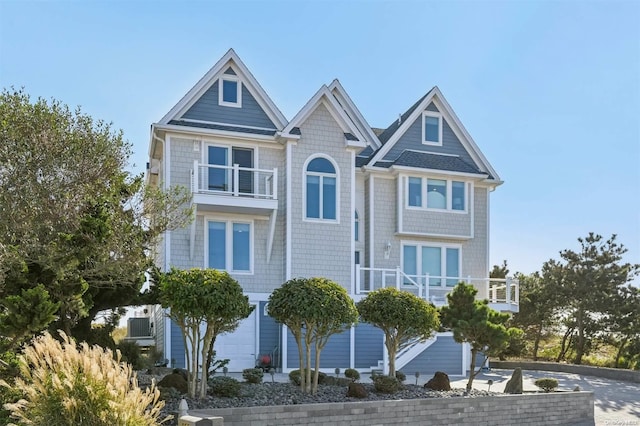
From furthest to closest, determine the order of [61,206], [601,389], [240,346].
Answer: [240,346]
[601,389]
[61,206]

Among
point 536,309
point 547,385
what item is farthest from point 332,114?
point 536,309

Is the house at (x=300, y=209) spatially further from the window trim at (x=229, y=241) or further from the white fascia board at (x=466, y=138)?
the white fascia board at (x=466, y=138)

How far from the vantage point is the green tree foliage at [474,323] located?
15.8m

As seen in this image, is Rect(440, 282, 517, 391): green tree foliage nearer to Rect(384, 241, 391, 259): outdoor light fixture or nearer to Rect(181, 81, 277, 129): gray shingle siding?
Rect(384, 241, 391, 259): outdoor light fixture

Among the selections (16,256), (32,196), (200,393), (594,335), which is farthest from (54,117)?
(594,335)

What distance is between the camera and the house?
69.1 feet

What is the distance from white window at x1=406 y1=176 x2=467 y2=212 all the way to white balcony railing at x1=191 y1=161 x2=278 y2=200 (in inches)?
216

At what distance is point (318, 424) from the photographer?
11.8 metres

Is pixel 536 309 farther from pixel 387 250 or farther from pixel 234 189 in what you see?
pixel 234 189

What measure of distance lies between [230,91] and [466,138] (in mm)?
9306

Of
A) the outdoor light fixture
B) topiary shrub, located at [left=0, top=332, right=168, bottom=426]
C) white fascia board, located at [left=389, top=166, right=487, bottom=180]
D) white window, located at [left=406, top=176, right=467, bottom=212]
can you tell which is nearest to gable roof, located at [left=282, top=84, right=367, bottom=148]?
white fascia board, located at [left=389, top=166, right=487, bottom=180]

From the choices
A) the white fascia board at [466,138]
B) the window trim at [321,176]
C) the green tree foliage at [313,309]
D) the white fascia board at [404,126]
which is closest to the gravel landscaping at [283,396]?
the green tree foliage at [313,309]

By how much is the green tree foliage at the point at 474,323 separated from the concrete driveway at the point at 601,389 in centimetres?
271

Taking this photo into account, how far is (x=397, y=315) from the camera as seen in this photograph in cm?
1533
